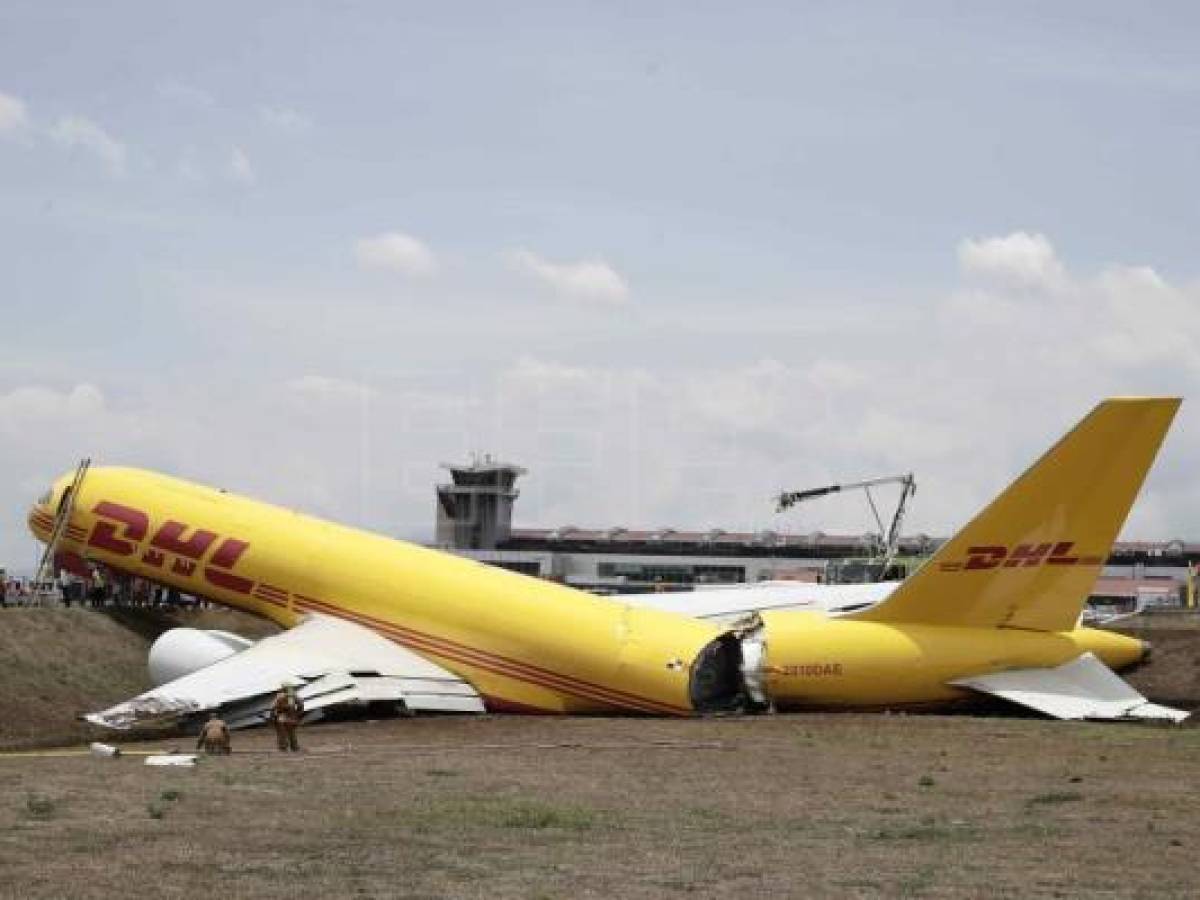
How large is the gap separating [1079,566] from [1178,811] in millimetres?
14403

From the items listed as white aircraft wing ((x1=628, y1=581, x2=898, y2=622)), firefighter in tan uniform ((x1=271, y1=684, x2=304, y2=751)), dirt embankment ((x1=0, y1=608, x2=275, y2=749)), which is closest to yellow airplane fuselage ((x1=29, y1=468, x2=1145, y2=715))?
dirt embankment ((x1=0, y1=608, x2=275, y2=749))

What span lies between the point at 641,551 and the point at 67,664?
123295 mm

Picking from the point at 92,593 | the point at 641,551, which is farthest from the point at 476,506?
the point at 92,593

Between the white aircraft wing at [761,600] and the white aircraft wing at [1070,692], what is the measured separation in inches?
550

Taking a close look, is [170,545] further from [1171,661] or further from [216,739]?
[1171,661]

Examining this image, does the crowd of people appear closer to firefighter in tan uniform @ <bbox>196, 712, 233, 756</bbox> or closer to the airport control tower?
firefighter in tan uniform @ <bbox>196, 712, 233, 756</bbox>

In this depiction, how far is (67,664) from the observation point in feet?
162

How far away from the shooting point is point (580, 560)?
540 ft

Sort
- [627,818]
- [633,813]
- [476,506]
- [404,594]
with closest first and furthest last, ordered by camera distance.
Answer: [627,818] → [633,813] → [404,594] → [476,506]

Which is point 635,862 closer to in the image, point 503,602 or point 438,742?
point 438,742

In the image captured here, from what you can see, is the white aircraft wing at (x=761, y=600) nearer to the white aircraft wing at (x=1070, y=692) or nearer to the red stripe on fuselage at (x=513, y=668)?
the red stripe on fuselage at (x=513, y=668)

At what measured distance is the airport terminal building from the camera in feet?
484

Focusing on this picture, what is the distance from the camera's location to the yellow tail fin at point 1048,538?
113 feet

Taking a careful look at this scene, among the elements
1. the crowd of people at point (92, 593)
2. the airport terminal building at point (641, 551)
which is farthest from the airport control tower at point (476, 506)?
the crowd of people at point (92, 593)
